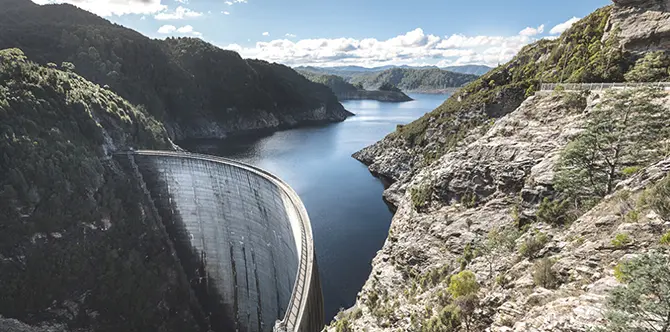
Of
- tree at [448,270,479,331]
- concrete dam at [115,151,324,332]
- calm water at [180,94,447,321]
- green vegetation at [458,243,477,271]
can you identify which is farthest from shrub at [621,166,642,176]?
calm water at [180,94,447,321]

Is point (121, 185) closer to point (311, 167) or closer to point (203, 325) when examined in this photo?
point (203, 325)

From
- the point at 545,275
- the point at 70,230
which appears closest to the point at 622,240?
the point at 545,275

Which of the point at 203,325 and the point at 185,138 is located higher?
the point at 185,138

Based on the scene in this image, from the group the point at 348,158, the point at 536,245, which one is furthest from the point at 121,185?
the point at 348,158

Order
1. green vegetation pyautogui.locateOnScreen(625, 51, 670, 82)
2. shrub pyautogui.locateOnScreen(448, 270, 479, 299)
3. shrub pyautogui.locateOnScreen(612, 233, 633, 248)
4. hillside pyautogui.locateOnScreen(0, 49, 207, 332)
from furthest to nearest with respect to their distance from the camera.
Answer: hillside pyautogui.locateOnScreen(0, 49, 207, 332) → green vegetation pyautogui.locateOnScreen(625, 51, 670, 82) → shrub pyautogui.locateOnScreen(448, 270, 479, 299) → shrub pyautogui.locateOnScreen(612, 233, 633, 248)

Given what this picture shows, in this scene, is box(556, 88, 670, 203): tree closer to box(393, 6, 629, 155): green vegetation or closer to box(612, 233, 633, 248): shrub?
box(612, 233, 633, 248): shrub

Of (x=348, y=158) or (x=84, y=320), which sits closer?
(x=84, y=320)
